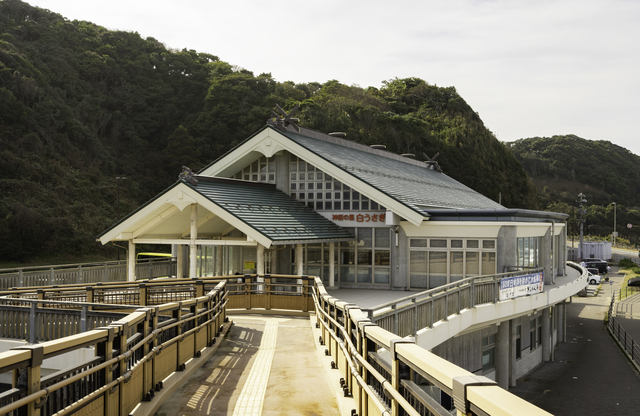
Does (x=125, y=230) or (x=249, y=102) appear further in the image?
(x=249, y=102)

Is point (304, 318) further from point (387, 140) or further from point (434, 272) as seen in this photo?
point (387, 140)

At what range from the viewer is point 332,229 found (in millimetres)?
23391

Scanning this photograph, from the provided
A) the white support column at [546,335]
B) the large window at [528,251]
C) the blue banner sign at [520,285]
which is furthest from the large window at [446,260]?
the white support column at [546,335]

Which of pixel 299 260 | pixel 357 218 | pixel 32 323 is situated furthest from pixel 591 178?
pixel 32 323

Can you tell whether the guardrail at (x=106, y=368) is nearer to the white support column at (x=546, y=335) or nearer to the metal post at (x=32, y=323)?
the metal post at (x=32, y=323)

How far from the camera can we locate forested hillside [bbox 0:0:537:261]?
50.8 m

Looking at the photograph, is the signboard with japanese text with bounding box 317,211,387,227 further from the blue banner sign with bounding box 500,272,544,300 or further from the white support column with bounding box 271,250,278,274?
the blue banner sign with bounding box 500,272,544,300

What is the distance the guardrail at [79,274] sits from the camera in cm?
2081

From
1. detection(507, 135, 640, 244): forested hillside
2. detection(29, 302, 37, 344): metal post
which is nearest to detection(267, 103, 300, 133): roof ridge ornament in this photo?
detection(29, 302, 37, 344): metal post

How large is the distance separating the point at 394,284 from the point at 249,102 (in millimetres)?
53362

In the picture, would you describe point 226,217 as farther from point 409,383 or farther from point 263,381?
point 409,383

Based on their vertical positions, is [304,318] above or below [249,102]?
below

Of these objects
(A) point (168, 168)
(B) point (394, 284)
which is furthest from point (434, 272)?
(A) point (168, 168)

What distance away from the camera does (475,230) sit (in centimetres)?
2227
